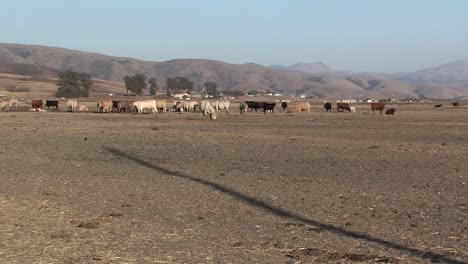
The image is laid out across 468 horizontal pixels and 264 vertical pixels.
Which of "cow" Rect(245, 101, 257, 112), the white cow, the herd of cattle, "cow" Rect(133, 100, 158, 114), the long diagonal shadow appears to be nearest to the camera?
the long diagonal shadow

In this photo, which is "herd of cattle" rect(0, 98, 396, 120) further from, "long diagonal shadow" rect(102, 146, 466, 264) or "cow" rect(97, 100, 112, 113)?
"long diagonal shadow" rect(102, 146, 466, 264)

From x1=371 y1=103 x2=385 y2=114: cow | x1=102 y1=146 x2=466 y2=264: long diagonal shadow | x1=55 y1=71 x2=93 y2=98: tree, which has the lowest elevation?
x1=102 y1=146 x2=466 y2=264: long diagonal shadow

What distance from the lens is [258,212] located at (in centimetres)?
1080

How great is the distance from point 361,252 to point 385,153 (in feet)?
42.3

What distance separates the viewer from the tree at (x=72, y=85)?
404 ft

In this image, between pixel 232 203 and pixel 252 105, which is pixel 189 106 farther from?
pixel 232 203

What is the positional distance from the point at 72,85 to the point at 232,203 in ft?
389

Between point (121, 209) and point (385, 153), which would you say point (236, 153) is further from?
point (121, 209)

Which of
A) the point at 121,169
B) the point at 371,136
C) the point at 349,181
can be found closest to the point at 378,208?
the point at 349,181

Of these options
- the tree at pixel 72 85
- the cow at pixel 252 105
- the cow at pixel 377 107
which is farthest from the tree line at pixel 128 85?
the cow at pixel 377 107

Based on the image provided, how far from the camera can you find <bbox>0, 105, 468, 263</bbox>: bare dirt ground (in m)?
7.99

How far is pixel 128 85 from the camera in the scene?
5881 inches

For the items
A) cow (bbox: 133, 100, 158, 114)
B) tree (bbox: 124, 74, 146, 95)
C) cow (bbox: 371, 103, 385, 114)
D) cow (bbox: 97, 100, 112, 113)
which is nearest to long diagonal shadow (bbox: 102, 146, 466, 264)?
cow (bbox: 133, 100, 158, 114)

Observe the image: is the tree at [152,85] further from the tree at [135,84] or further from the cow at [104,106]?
the cow at [104,106]
